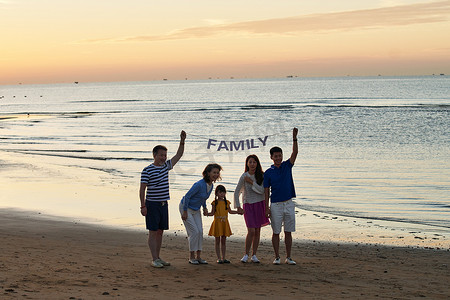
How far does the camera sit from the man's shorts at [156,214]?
8422 mm

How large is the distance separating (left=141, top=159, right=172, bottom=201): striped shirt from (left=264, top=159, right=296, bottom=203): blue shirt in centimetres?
156

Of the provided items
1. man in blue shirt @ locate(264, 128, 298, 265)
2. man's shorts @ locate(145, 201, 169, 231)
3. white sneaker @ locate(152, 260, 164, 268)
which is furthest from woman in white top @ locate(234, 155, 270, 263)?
white sneaker @ locate(152, 260, 164, 268)

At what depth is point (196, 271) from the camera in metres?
8.24

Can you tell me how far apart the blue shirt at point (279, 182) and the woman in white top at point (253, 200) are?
0.49 ft

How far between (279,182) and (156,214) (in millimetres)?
1919

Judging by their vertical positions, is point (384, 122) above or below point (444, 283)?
above

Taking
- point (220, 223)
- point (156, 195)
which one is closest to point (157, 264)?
point (156, 195)

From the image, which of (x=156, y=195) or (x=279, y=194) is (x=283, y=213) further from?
(x=156, y=195)

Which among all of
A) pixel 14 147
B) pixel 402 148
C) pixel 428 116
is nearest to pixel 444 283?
pixel 402 148

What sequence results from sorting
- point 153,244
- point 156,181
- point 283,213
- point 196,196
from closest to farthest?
point 156,181 → point 153,244 → point 196,196 → point 283,213

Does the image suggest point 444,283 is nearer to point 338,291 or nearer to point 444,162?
point 338,291

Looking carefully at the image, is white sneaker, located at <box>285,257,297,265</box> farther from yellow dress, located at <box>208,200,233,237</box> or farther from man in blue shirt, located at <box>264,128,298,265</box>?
yellow dress, located at <box>208,200,233,237</box>

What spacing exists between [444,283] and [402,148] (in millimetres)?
22667

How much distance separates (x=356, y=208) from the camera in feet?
47.7
